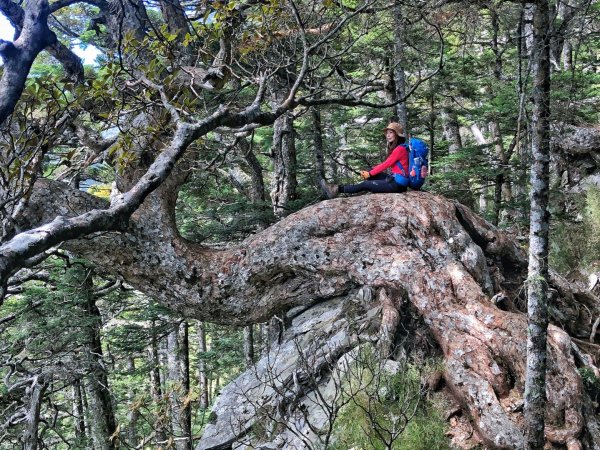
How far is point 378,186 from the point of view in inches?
314

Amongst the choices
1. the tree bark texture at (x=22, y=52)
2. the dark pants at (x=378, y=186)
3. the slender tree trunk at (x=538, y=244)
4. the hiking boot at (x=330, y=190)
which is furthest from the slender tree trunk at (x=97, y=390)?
the slender tree trunk at (x=538, y=244)

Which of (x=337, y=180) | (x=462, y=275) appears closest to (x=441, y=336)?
(x=462, y=275)

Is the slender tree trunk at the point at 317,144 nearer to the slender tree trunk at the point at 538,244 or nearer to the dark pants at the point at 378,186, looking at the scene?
the dark pants at the point at 378,186

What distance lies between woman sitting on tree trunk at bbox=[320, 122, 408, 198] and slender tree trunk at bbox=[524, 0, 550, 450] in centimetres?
330

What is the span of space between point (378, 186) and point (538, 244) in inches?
146

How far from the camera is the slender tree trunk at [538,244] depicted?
14.3ft

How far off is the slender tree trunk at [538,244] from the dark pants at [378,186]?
3.46m

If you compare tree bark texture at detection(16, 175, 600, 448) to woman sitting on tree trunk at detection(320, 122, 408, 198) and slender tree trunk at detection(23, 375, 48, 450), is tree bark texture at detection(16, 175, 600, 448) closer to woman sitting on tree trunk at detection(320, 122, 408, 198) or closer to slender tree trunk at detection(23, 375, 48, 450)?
woman sitting on tree trunk at detection(320, 122, 408, 198)

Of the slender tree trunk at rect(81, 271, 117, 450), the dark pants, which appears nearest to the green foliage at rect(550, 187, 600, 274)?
the dark pants

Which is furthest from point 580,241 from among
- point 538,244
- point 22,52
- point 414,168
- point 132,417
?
point 22,52

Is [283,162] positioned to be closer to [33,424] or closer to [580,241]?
[580,241]

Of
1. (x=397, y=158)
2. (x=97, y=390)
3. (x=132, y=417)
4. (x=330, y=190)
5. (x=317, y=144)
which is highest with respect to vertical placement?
(x=317, y=144)

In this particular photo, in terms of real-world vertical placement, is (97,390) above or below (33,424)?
below

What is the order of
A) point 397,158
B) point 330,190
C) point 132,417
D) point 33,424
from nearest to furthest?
point 33,424, point 397,158, point 132,417, point 330,190
